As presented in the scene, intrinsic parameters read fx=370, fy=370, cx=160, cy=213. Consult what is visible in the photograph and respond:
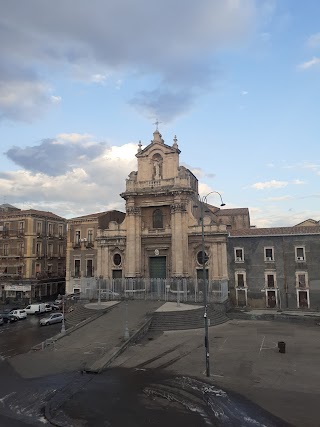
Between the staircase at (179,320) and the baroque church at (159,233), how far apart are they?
400 inches

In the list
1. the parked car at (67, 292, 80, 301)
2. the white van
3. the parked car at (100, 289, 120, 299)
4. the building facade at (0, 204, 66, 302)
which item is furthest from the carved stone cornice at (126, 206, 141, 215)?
the building facade at (0, 204, 66, 302)

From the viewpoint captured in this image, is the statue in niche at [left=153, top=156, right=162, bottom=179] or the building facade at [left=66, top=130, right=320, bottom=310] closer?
the building facade at [left=66, top=130, right=320, bottom=310]

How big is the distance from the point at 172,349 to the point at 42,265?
41247 mm

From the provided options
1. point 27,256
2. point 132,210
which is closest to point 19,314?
point 27,256

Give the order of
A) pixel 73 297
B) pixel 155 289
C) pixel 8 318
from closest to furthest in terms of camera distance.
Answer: pixel 8 318 < pixel 155 289 < pixel 73 297

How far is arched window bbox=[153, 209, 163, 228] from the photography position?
48.4 metres

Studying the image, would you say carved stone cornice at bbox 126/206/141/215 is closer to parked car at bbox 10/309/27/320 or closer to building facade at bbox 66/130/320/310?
building facade at bbox 66/130/320/310

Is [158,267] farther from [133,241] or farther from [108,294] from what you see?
[108,294]

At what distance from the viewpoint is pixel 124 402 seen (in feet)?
49.9

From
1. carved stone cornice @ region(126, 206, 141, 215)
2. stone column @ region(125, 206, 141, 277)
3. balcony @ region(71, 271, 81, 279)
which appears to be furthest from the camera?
balcony @ region(71, 271, 81, 279)

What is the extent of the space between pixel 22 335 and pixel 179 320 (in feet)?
45.7

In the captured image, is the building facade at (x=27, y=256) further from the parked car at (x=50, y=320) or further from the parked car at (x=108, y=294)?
the parked car at (x=50, y=320)

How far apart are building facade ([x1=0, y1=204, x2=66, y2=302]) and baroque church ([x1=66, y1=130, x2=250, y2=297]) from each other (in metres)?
13.7

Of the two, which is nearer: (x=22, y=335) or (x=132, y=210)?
(x=22, y=335)
